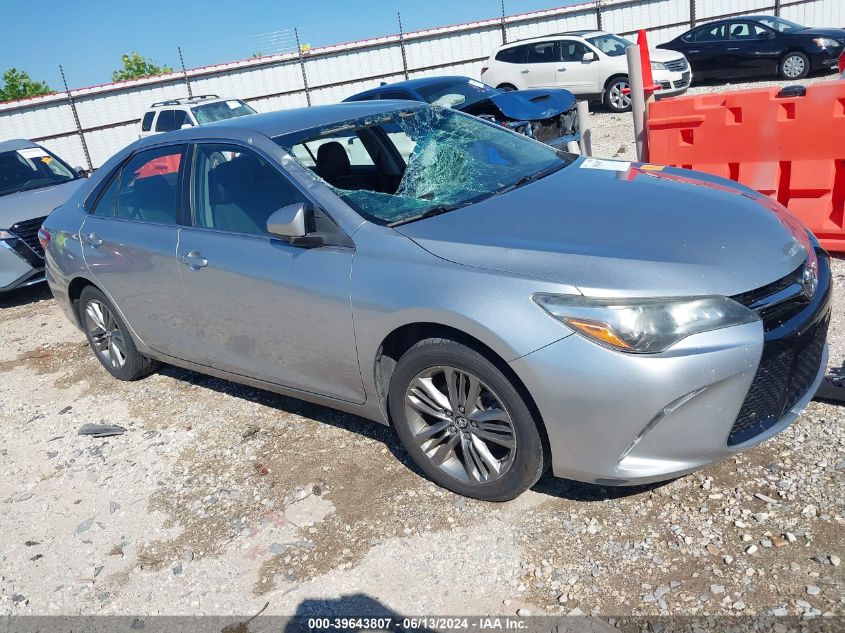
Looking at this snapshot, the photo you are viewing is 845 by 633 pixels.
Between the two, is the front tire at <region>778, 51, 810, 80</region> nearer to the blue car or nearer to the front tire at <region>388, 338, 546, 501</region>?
the blue car

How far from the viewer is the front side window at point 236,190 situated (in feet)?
12.5

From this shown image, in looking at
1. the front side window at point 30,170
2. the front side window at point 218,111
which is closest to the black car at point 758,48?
the front side window at point 218,111

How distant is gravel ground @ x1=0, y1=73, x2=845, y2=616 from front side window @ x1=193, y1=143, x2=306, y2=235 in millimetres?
A: 1242

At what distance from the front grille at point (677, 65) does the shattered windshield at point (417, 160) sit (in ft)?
42.9

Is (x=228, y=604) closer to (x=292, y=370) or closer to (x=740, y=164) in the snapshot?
(x=292, y=370)

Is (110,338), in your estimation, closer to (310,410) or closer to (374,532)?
(310,410)

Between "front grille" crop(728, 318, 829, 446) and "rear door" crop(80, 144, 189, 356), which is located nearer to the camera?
"front grille" crop(728, 318, 829, 446)

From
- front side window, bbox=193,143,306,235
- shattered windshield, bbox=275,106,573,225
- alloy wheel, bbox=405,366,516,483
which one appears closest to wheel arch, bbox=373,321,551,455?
alloy wheel, bbox=405,366,516,483

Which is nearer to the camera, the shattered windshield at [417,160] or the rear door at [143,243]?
the shattered windshield at [417,160]

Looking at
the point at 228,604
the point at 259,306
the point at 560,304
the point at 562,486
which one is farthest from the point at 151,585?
the point at 560,304

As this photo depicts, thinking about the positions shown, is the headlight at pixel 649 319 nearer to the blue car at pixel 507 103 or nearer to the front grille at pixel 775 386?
the front grille at pixel 775 386

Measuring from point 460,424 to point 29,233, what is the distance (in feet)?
21.5

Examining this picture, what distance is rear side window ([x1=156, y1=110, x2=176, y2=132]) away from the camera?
15996 mm

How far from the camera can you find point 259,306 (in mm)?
3791
